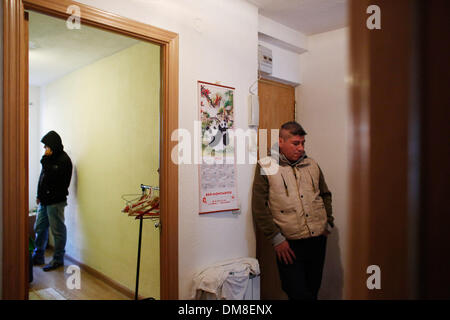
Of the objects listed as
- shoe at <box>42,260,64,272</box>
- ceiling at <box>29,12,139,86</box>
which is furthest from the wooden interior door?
shoe at <box>42,260,64,272</box>

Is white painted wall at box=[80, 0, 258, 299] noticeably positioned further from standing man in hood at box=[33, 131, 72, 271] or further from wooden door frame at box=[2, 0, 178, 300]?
standing man in hood at box=[33, 131, 72, 271]

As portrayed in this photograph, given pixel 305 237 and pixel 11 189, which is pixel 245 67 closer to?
pixel 305 237

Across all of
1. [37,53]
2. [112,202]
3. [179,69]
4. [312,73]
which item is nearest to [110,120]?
[112,202]

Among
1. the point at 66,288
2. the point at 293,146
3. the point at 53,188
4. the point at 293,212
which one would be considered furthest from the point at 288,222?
the point at 53,188

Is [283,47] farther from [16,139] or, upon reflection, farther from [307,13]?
[16,139]

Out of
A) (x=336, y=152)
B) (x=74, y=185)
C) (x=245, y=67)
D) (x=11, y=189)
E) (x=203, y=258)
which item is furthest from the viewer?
(x=74, y=185)

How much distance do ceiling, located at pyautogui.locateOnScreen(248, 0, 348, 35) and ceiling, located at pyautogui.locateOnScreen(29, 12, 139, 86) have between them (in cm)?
127

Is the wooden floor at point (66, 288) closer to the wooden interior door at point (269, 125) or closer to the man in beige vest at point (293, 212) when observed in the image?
the wooden interior door at point (269, 125)

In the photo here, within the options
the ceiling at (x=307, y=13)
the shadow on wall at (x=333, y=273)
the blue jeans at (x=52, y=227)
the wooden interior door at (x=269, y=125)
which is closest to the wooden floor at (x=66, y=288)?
the blue jeans at (x=52, y=227)

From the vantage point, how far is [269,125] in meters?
2.70

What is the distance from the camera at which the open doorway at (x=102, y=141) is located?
266cm

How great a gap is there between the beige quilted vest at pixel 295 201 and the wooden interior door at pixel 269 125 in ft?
1.16

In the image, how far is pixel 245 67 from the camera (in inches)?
88.3

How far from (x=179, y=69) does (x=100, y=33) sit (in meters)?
1.23
